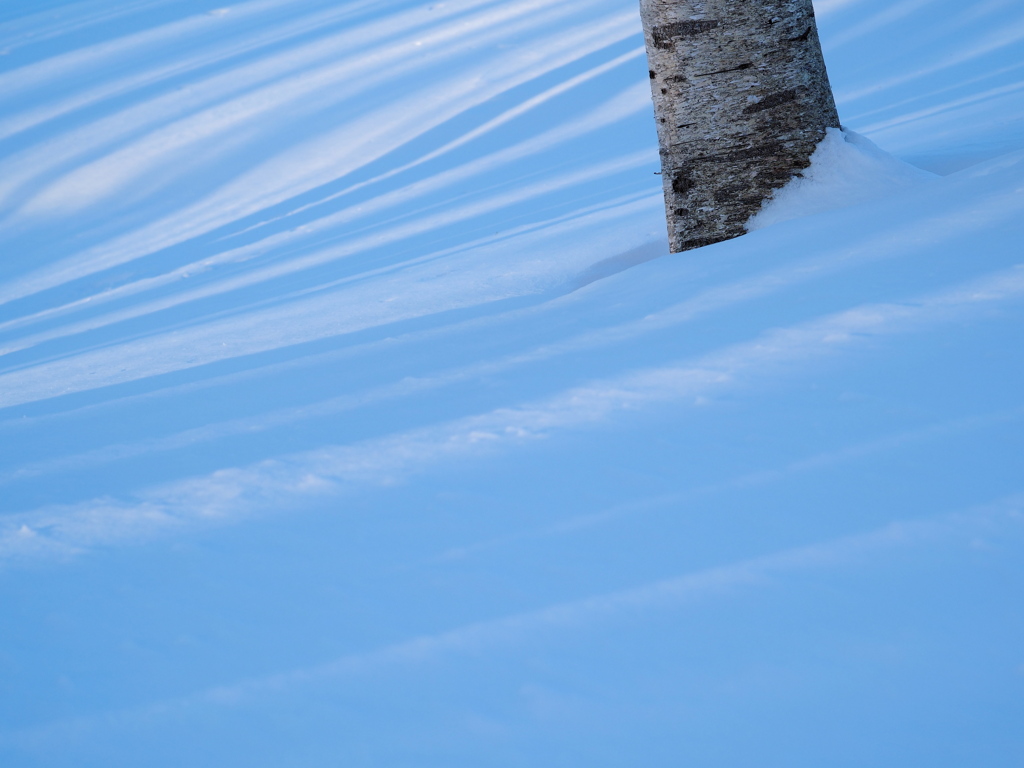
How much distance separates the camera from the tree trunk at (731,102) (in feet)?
7.86

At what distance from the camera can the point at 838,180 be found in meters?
2.41

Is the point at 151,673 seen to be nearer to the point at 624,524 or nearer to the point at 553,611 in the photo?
the point at 553,611

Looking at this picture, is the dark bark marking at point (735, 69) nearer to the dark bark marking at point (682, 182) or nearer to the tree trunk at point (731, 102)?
the tree trunk at point (731, 102)

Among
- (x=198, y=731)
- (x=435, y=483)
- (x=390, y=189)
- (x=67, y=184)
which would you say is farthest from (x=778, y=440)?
(x=67, y=184)

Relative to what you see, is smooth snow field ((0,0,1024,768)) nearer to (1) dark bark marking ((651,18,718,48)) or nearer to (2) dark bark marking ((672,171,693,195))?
(2) dark bark marking ((672,171,693,195))

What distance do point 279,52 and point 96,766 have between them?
9.18 metres

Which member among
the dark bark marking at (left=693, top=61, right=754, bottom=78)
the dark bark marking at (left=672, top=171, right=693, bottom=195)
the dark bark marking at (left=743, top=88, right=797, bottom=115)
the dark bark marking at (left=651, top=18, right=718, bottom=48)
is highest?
the dark bark marking at (left=651, top=18, right=718, bottom=48)

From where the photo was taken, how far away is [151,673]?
3.44 feet

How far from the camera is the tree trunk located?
239 cm

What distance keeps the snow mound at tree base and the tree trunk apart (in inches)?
1.4

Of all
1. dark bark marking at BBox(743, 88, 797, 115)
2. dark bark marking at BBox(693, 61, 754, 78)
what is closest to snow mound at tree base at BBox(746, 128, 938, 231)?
dark bark marking at BBox(743, 88, 797, 115)

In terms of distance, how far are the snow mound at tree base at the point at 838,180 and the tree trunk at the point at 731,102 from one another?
0.03 metres

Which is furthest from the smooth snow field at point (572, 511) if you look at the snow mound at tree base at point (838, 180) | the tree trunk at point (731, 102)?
the tree trunk at point (731, 102)

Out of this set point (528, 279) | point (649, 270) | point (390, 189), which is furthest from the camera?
point (390, 189)
